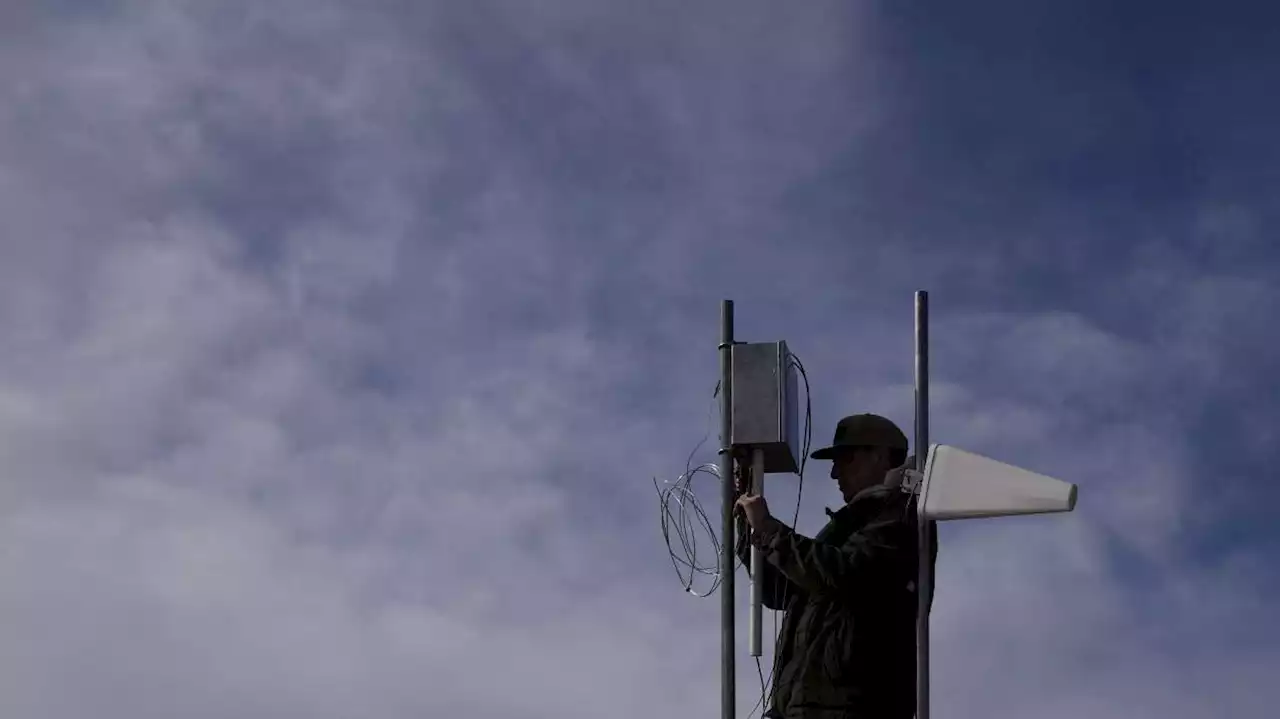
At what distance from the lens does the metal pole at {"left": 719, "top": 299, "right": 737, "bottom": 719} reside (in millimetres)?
10055

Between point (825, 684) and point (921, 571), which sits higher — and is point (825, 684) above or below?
below

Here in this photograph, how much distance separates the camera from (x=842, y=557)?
32.0 ft

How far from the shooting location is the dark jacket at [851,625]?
974 centimetres

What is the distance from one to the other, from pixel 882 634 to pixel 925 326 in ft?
6.49

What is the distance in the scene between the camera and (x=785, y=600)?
1042 centimetres

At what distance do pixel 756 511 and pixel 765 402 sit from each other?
2.55 feet

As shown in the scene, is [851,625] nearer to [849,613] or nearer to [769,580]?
[849,613]

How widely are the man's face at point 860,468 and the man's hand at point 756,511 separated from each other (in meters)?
0.71

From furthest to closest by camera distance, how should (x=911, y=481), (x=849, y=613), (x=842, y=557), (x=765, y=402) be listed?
(x=765, y=402)
(x=911, y=481)
(x=849, y=613)
(x=842, y=557)

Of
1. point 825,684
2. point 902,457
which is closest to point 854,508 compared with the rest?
point 902,457

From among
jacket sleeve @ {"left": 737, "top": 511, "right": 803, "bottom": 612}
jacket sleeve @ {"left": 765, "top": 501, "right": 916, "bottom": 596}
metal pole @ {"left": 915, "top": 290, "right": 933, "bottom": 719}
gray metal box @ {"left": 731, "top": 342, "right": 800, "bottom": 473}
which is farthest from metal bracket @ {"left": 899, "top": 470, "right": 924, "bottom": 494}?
jacket sleeve @ {"left": 737, "top": 511, "right": 803, "bottom": 612}

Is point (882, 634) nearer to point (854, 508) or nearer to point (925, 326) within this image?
point (854, 508)

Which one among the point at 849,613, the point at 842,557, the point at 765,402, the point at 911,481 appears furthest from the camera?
the point at 765,402

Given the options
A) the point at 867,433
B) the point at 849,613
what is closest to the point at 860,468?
the point at 867,433
